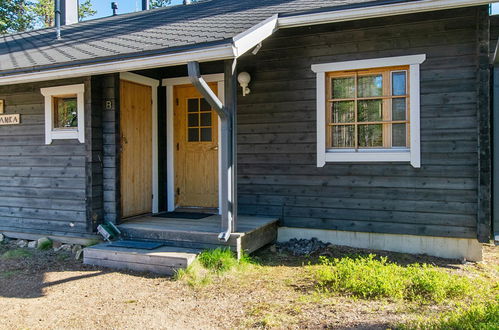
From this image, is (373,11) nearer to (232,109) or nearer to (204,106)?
(232,109)

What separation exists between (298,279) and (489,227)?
2376mm

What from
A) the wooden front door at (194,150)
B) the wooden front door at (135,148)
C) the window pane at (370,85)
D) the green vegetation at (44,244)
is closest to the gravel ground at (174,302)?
the green vegetation at (44,244)

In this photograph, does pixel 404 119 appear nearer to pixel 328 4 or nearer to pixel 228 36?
pixel 328 4

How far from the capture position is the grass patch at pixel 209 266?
4.23 meters

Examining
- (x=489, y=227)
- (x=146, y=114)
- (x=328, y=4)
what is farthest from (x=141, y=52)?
(x=489, y=227)

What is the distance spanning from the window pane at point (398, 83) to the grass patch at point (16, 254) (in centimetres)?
514

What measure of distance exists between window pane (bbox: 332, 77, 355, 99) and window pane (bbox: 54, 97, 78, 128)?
3.57 metres

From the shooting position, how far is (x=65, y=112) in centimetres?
591

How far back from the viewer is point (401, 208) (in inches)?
204

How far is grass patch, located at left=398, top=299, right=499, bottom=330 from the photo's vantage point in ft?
9.31

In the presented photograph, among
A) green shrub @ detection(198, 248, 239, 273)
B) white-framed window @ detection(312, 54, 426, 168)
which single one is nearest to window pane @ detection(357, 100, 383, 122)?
white-framed window @ detection(312, 54, 426, 168)

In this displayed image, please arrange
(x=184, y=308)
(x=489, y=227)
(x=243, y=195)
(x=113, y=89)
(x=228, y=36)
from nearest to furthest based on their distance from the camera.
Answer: (x=184, y=308)
(x=228, y=36)
(x=489, y=227)
(x=113, y=89)
(x=243, y=195)

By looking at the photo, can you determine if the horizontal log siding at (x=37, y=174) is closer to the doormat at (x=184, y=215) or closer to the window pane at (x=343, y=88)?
the doormat at (x=184, y=215)

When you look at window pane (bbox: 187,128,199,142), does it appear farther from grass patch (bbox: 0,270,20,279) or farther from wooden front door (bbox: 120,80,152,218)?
grass patch (bbox: 0,270,20,279)
